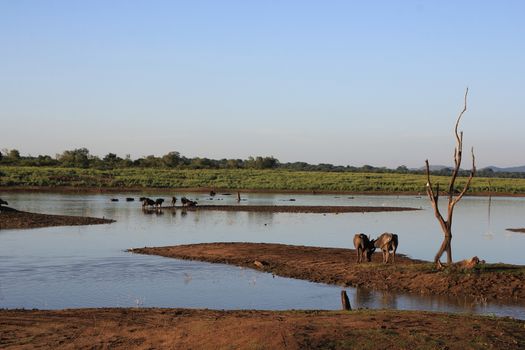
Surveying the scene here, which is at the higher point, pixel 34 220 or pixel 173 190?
pixel 173 190

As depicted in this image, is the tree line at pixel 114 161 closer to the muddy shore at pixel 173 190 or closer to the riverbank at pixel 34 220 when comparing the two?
the muddy shore at pixel 173 190

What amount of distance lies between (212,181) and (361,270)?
251 ft

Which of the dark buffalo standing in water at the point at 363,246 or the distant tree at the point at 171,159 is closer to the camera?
the dark buffalo standing in water at the point at 363,246

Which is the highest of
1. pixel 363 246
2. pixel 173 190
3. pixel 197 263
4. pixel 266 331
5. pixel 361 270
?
pixel 363 246

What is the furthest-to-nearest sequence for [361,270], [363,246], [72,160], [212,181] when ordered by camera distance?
1. [72,160]
2. [212,181]
3. [363,246]
4. [361,270]

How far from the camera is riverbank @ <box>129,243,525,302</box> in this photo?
1844cm

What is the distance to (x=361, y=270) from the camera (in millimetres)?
21062

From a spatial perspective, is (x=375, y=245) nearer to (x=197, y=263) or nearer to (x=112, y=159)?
(x=197, y=263)

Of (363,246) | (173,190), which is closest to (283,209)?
(363,246)

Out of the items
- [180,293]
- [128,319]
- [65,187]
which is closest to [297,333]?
[128,319]

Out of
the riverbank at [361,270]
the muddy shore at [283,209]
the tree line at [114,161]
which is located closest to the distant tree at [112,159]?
the tree line at [114,161]

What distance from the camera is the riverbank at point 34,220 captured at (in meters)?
36.8

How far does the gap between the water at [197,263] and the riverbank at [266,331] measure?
3127 millimetres

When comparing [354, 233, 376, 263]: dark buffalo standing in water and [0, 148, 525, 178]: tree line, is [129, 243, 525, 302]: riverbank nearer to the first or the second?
[354, 233, 376, 263]: dark buffalo standing in water
